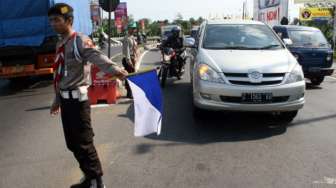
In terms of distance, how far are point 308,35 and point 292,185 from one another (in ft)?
30.5

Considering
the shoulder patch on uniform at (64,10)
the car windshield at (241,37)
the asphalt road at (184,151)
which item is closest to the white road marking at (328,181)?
the asphalt road at (184,151)

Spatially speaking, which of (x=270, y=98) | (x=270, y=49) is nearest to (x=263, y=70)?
(x=270, y=98)

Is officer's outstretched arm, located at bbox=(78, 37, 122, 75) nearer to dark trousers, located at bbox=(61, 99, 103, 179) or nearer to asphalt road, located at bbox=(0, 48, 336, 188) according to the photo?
dark trousers, located at bbox=(61, 99, 103, 179)

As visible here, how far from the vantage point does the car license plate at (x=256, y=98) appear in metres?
6.38

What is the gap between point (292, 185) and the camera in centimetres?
454

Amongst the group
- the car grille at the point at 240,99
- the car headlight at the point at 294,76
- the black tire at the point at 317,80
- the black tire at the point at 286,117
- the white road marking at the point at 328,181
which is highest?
the car headlight at the point at 294,76

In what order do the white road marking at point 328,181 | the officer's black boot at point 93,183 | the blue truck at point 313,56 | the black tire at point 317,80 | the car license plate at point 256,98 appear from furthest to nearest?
the black tire at point 317,80
the blue truck at point 313,56
the car license plate at point 256,98
the white road marking at point 328,181
the officer's black boot at point 93,183

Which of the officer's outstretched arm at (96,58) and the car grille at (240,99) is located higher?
the officer's outstretched arm at (96,58)

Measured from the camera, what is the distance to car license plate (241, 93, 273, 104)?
638 centimetres

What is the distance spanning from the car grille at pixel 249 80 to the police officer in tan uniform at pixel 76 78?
2732 millimetres

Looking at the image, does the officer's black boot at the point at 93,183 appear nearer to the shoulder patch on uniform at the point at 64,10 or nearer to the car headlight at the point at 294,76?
the shoulder patch on uniform at the point at 64,10

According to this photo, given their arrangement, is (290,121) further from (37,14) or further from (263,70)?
(37,14)

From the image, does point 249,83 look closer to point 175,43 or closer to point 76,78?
point 76,78

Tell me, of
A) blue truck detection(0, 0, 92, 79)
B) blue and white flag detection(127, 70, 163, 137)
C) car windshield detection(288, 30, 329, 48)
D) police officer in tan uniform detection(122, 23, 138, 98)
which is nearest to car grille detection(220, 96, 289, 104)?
blue and white flag detection(127, 70, 163, 137)
